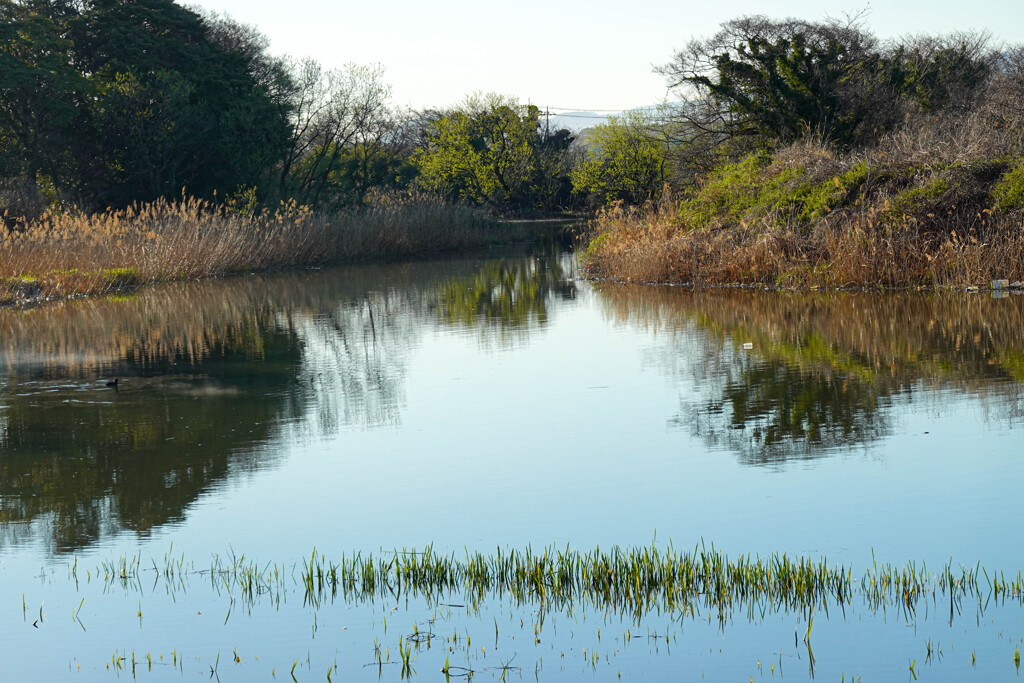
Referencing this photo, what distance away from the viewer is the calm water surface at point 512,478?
489cm

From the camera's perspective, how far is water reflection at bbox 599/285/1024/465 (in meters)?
9.09

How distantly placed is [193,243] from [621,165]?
100 feet

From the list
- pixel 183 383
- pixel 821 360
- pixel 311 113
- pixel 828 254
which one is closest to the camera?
pixel 821 360

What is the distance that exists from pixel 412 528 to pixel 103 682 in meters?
2.32

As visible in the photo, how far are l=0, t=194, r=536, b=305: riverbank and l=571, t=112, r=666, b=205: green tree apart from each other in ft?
44.5

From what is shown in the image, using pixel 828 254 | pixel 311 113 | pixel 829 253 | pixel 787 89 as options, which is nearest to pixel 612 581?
pixel 829 253

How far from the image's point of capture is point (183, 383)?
1275cm

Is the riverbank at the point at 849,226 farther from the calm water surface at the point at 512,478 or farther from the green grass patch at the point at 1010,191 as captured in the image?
the calm water surface at the point at 512,478

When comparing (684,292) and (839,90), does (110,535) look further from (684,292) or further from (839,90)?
(839,90)

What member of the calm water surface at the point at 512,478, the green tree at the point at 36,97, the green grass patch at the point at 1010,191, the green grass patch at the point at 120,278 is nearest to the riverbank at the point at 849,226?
the green grass patch at the point at 1010,191

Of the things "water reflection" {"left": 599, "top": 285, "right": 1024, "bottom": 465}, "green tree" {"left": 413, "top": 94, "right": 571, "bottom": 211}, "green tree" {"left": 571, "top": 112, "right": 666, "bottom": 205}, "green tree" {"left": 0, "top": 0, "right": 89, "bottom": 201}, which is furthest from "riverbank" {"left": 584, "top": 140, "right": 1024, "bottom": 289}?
"green tree" {"left": 413, "top": 94, "right": 571, "bottom": 211}

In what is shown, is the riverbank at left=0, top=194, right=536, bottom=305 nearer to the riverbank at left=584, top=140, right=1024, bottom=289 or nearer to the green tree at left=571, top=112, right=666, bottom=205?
the riverbank at left=584, top=140, right=1024, bottom=289

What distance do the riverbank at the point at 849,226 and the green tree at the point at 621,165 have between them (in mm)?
31443

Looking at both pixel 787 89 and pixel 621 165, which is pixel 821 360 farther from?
pixel 621 165
